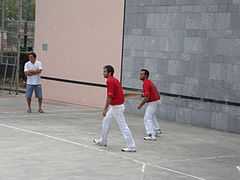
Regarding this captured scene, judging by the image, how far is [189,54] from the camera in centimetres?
1681

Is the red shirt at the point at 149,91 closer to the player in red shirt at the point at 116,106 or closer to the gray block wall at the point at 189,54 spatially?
the player in red shirt at the point at 116,106

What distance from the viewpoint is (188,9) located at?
664 inches

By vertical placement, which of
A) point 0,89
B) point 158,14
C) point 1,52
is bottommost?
point 0,89

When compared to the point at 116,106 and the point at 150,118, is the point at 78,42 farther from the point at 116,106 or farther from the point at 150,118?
the point at 116,106

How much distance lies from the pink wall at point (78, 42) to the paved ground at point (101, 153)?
378 centimetres

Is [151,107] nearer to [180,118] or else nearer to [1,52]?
[180,118]

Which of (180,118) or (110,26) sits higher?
(110,26)

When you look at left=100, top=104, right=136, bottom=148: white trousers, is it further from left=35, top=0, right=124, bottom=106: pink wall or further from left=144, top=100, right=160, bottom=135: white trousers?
left=35, top=0, right=124, bottom=106: pink wall

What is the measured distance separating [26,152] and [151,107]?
11.5 feet

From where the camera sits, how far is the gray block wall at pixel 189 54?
617 inches

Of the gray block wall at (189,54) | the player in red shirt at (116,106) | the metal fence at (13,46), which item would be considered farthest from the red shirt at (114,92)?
the metal fence at (13,46)

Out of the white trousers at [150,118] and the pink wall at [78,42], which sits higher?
the pink wall at [78,42]

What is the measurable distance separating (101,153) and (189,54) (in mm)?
6513

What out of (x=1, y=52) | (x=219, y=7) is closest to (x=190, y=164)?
(x=219, y=7)
